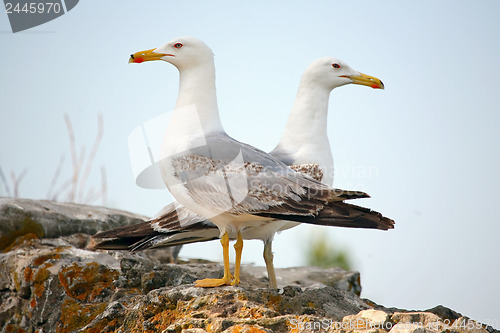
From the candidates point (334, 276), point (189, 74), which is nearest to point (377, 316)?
point (189, 74)

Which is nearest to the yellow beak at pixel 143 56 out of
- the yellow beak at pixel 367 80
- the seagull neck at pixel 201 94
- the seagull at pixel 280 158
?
the seagull at pixel 280 158

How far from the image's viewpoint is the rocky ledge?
3.92 m

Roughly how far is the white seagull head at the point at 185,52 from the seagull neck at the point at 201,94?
0.06 metres

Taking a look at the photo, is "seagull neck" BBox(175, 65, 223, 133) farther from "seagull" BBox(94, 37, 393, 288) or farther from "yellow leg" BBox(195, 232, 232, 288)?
"yellow leg" BBox(195, 232, 232, 288)

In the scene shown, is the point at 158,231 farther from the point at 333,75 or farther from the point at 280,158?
the point at 333,75

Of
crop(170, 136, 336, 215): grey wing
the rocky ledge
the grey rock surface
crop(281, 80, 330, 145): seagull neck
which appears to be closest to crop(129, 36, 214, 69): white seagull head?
crop(170, 136, 336, 215): grey wing

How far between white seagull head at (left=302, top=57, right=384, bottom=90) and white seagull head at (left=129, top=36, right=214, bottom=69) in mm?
1806

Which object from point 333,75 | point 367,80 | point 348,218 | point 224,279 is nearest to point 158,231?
point 224,279

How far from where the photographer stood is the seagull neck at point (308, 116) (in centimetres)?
656

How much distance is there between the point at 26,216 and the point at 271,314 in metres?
3.84

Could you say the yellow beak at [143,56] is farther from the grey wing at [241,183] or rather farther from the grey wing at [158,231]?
the grey wing at [158,231]

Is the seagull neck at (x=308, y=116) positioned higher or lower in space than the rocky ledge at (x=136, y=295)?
higher

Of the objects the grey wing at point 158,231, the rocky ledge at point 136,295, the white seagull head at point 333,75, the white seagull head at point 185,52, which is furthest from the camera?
the white seagull head at point 333,75

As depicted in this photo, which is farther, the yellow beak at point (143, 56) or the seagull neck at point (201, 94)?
the yellow beak at point (143, 56)
